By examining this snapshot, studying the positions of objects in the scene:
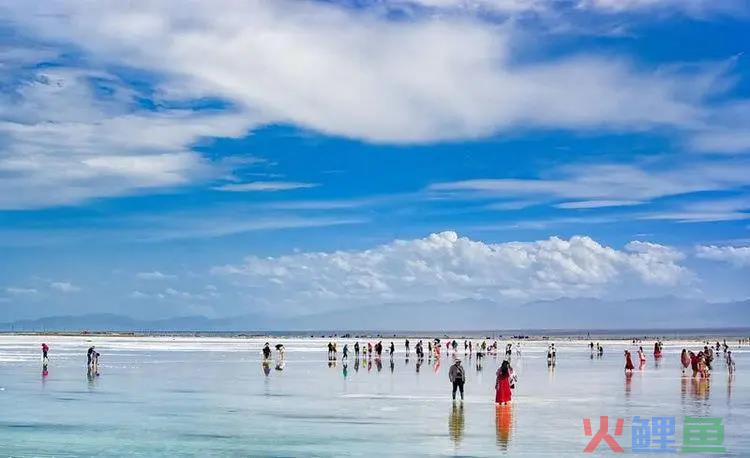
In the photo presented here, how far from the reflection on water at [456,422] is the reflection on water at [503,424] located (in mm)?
1124

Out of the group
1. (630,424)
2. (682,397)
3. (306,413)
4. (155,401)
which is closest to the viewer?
(630,424)

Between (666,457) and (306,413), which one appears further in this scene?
(306,413)

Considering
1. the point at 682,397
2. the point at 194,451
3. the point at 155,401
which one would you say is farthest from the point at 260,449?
the point at 682,397

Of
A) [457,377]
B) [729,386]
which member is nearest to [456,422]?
[457,377]

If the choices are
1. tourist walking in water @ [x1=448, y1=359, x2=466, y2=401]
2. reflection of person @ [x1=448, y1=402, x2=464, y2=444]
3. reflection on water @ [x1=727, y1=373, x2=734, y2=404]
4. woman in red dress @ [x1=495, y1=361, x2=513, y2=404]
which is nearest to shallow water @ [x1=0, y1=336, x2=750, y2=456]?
reflection of person @ [x1=448, y1=402, x2=464, y2=444]

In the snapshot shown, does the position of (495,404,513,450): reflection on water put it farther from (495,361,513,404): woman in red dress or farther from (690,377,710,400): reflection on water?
(690,377,710,400): reflection on water

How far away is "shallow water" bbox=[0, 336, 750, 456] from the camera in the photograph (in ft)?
82.2

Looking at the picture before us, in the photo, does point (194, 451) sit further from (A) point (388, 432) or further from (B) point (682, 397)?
(B) point (682, 397)

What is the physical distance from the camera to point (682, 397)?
41.1 m

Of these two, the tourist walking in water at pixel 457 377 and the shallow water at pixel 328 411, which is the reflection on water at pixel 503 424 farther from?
the tourist walking in water at pixel 457 377

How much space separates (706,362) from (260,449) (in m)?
40.5

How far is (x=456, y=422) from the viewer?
3027 centimetres

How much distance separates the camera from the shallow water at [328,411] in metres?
25.0

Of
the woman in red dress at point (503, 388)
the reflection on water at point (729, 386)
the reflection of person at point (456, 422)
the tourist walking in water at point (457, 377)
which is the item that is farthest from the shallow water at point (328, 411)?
the tourist walking in water at point (457, 377)
